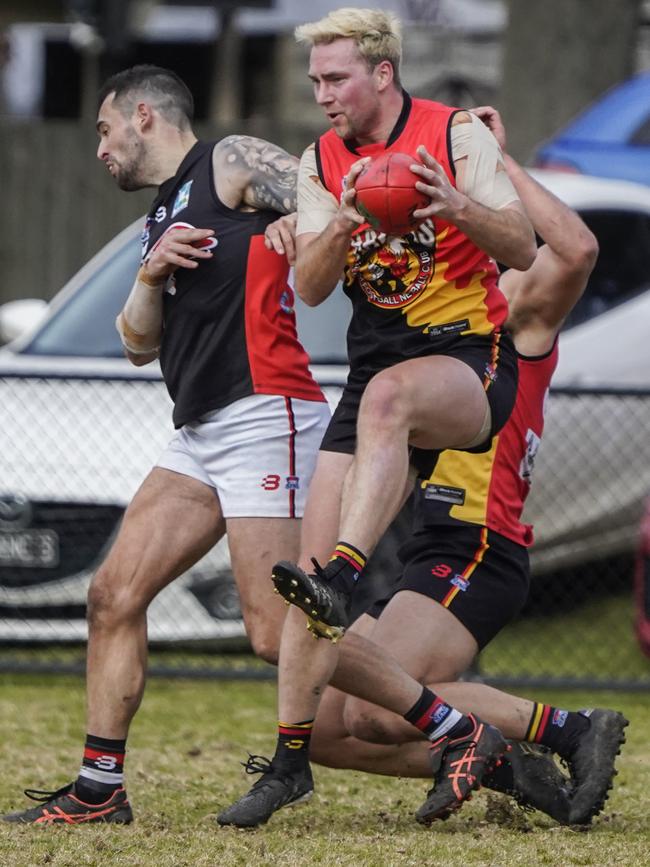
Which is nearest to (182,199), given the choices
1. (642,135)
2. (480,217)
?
(480,217)

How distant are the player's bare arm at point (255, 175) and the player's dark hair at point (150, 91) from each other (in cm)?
22

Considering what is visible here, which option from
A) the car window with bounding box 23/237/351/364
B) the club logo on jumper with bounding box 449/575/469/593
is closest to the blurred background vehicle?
the car window with bounding box 23/237/351/364

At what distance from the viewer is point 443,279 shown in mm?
4980

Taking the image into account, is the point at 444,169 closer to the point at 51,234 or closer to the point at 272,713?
the point at 272,713

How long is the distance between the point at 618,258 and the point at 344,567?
5096 mm

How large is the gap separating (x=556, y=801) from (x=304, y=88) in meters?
14.9

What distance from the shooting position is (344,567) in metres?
4.72

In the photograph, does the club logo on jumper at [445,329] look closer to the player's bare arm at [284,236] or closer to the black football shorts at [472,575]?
the player's bare arm at [284,236]

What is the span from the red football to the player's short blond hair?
0.35m

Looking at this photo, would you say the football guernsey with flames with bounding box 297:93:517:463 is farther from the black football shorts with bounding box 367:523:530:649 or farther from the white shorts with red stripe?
the black football shorts with bounding box 367:523:530:649

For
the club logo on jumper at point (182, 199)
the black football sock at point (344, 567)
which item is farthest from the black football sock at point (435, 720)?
the club logo on jumper at point (182, 199)

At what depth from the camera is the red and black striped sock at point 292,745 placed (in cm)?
501

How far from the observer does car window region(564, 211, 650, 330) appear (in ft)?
30.2

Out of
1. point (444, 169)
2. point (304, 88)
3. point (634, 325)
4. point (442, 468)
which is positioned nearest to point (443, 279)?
point (444, 169)
